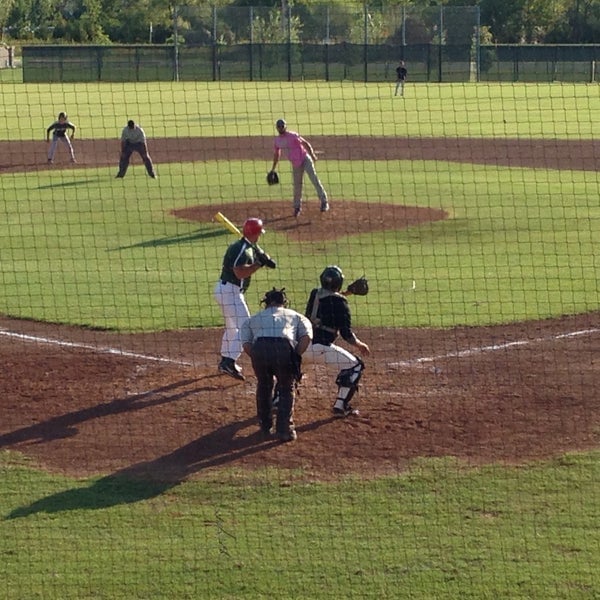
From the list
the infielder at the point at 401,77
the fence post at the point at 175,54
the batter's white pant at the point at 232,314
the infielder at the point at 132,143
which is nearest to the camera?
the batter's white pant at the point at 232,314

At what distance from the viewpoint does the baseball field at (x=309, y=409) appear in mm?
7648

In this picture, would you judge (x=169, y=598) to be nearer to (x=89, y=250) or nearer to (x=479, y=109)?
(x=89, y=250)

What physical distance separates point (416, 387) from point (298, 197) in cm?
1095

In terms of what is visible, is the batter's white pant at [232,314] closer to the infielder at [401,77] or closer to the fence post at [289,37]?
the infielder at [401,77]

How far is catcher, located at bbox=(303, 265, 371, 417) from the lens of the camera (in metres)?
10.2

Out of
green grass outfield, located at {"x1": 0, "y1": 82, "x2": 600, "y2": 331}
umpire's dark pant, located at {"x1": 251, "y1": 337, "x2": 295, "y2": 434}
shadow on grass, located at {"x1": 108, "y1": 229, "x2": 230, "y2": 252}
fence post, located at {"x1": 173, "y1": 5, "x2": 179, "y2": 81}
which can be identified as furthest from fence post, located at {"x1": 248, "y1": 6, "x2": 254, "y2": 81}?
umpire's dark pant, located at {"x1": 251, "y1": 337, "x2": 295, "y2": 434}

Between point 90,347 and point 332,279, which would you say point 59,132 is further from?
point 332,279

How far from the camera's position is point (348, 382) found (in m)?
10.2

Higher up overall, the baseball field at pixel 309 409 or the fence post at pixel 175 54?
the fence post at pixel 175 54

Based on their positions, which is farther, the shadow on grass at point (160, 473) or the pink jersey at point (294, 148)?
the pink jersey at point (294, 148)

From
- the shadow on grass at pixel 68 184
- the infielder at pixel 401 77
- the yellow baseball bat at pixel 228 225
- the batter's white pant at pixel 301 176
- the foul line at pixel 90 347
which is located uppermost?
the infielder at pixel 401 77

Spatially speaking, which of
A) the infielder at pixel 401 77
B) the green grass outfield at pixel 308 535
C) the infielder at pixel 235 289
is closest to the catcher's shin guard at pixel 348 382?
the green grass outfield at pixel 308 535

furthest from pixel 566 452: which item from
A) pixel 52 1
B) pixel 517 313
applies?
pixel 52 1

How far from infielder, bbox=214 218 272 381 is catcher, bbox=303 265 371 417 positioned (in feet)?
3.44
